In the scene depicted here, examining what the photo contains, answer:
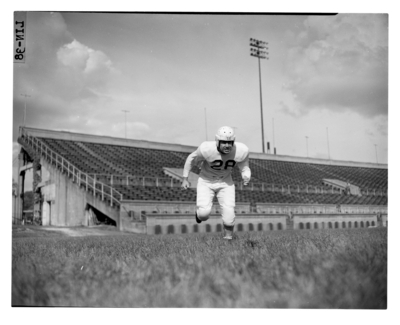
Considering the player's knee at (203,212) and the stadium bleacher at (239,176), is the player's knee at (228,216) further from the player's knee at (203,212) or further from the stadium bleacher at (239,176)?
the stadium bleacher at (239,176)

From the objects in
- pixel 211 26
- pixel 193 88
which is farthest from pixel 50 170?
pixel 211 26

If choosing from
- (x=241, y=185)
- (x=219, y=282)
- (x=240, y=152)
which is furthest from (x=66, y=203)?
(x=219, y=282)

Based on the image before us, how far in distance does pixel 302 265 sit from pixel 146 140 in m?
19.4

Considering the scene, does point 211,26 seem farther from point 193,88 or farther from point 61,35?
point 193,88

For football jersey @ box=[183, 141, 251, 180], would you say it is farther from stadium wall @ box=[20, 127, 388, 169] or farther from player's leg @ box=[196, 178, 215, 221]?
stadium wall @ box=[20, 127, 388, 169]

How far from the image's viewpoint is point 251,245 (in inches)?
221

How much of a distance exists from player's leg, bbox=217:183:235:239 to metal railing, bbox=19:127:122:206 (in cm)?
962

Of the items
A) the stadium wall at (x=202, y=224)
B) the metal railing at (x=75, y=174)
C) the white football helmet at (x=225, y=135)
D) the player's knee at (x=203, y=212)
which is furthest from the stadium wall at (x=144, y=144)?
the white football helmet at (x=225, y=135)

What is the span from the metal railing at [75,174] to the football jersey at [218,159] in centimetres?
958

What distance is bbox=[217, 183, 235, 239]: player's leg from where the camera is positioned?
6.41 m

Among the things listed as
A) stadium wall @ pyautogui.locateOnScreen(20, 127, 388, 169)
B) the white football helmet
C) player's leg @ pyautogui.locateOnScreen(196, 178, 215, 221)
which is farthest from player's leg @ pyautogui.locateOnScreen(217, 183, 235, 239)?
stadium wall @ pyautogui.locateOnScreen(20, 127, 388, 169)

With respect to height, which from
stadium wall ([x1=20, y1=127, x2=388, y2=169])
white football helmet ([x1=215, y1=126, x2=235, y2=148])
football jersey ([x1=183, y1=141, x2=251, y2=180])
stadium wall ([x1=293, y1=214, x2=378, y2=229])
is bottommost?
stadium wall ([x1=293, y1=214, x2=378, y2=229])

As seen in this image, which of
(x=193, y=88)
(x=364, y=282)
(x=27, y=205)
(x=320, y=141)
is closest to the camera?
(x=364, y=282)

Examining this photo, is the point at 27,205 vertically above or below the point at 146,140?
below
